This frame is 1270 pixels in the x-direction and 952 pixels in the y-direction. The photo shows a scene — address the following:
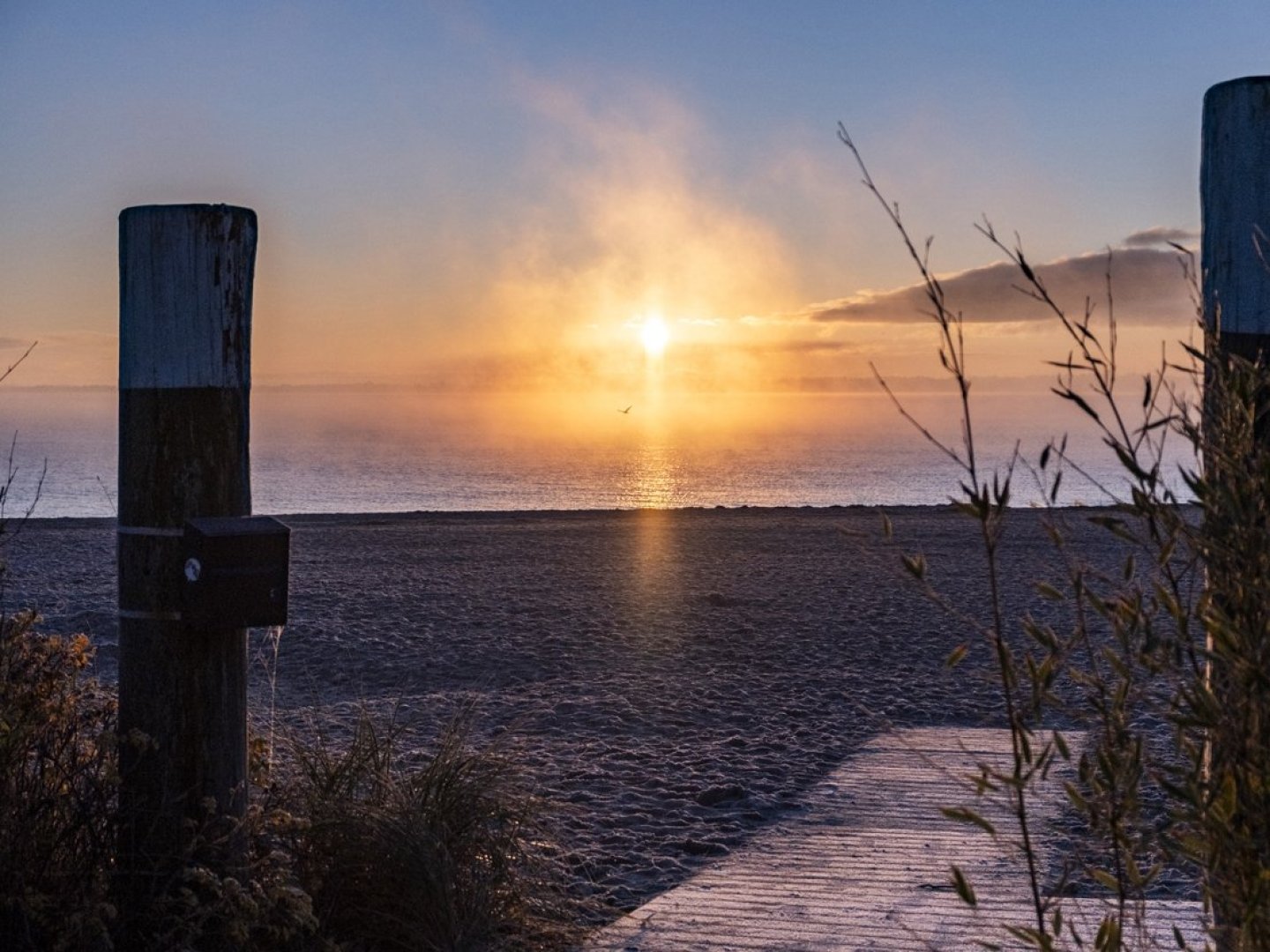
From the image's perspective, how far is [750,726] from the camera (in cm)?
799

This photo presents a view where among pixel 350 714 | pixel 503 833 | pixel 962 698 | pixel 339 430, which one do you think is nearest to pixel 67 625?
pixel 350 714

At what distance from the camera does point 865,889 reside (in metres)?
4.75

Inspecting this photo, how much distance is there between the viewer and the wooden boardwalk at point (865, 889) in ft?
13.8

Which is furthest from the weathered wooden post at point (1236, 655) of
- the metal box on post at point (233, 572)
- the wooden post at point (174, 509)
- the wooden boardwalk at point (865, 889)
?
the wooden post at point (174, 509)

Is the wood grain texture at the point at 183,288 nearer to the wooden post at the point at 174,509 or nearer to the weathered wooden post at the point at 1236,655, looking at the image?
the wooden post at the point at 174,509

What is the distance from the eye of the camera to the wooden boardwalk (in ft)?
13.8

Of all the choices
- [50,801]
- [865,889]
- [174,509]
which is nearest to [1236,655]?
[174,509]

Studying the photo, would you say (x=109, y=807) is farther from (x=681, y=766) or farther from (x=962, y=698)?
(x=962, y=698)

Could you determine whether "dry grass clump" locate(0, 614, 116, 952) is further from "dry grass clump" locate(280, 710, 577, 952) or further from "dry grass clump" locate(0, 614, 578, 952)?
"dry grass clump" locate(280, 710, 577, 952)

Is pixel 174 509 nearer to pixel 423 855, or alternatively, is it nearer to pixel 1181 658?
pixel 423 855

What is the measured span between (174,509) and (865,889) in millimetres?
2846

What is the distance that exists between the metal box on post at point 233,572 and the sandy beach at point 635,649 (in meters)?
1.37

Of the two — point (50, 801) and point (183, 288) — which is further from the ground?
point (183, 288)

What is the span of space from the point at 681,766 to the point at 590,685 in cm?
230
